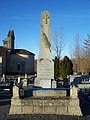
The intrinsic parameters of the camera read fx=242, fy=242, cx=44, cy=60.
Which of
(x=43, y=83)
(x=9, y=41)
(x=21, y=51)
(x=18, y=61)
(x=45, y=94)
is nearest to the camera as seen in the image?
(x=45, y=94)

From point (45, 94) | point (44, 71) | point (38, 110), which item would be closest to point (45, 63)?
point (44, 71)

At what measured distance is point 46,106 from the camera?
480 inches

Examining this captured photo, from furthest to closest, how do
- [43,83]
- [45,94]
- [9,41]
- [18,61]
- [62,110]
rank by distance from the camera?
[9,41] < [18,61] < [43,83] < [45,94] < [62,110]

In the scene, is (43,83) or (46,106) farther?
(43,83)

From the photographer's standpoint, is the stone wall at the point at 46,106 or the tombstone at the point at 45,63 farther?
the tombstone at the point at 45,63

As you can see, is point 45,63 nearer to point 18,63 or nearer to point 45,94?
point 45,94

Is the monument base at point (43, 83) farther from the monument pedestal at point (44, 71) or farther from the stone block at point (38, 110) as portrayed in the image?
the stone block at point (38, 110)

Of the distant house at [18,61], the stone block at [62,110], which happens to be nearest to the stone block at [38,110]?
the stone block at [62,110]

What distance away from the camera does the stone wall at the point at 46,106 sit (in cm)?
1209

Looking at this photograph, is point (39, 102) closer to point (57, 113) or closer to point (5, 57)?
point (57, 113)

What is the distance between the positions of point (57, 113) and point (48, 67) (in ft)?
14.8

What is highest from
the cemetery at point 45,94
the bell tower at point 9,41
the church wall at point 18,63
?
the bell tower at point 9,41

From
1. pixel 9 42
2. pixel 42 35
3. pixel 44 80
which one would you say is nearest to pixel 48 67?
pixel 44 80

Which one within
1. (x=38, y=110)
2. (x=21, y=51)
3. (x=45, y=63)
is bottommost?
(x=38, y=110)
